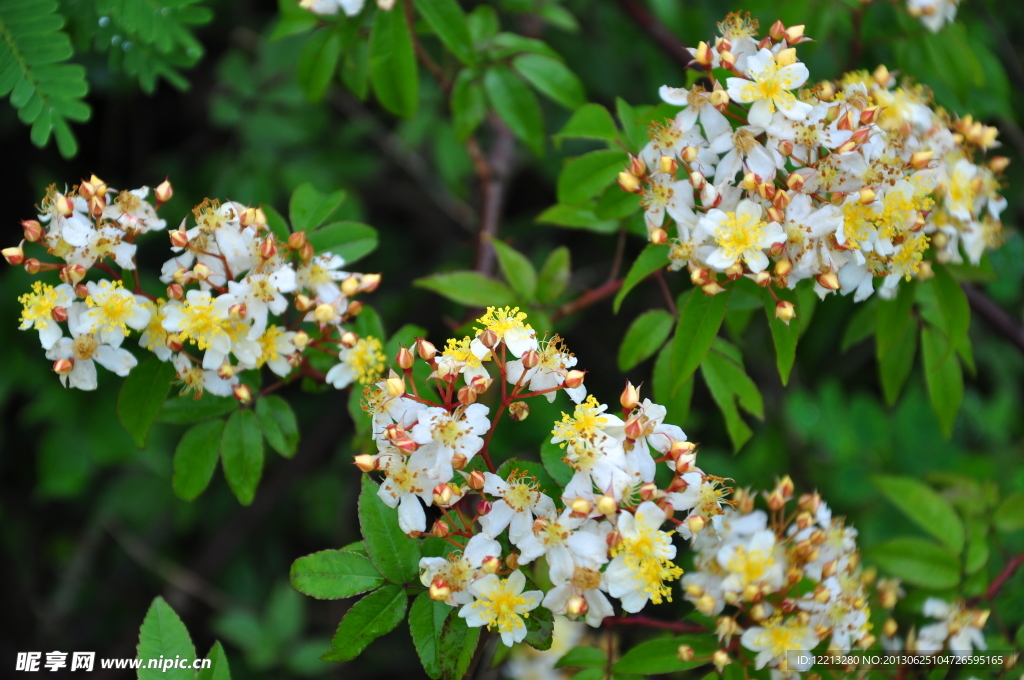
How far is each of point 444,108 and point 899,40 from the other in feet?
5.65

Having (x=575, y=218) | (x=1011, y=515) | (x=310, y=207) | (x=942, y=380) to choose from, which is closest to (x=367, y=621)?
(x=310, y=207)

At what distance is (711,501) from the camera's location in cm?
145

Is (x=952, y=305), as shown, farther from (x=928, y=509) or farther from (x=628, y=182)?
(x=628, y=182)

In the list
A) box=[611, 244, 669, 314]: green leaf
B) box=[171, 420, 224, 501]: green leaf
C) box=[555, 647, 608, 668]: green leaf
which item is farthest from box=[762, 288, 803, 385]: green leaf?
box=[171, 420, 224, 501]: green leaf

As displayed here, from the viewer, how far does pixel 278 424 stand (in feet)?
5.42

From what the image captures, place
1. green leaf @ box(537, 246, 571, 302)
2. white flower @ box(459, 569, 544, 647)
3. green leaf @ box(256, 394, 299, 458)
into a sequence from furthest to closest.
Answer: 1. green leaf @ box(537, 246, 571, 302)
2. green leaf @ box(256, 394, 299, 458)
3. white flower @ box(459, 569, 544, 647)

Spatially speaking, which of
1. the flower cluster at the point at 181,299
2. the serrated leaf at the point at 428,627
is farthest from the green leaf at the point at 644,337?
the serrated leaf at the point at 428,627

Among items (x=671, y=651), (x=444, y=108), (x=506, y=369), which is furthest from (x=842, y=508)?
(x=444, y=108)

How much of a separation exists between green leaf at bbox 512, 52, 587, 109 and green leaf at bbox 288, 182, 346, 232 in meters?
0.67

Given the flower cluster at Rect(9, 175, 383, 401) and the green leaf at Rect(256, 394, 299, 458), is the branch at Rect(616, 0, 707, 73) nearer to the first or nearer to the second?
the flower cluster at Rect(9, 175, 383, 401)

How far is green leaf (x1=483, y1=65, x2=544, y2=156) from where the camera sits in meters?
2.10

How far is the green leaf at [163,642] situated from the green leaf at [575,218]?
1.24 metres

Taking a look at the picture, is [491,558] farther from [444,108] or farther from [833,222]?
[444,108]

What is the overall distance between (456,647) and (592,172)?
42.8 inches
